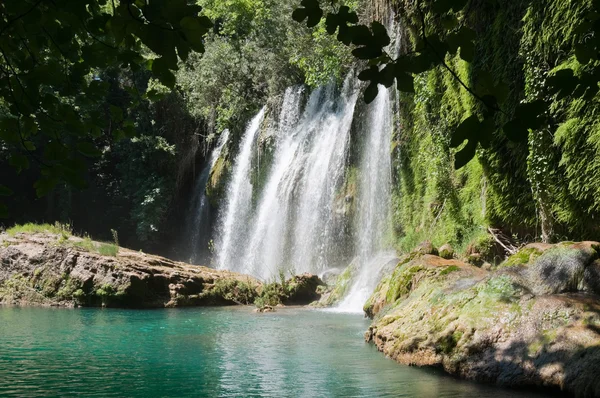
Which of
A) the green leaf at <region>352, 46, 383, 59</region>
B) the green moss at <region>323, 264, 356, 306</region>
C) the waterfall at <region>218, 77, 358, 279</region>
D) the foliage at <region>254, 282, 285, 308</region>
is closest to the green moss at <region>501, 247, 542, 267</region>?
the green leaf at <region>352, 46, 383, 59</region>

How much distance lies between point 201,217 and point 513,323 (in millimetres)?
20285

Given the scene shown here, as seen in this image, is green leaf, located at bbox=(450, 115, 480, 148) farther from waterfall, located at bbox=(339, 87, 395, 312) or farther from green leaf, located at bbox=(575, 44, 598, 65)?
waterfall, located at bbox=(339, 87, 395, 312)

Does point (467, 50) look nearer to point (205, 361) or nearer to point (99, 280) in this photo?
point (205, 361)

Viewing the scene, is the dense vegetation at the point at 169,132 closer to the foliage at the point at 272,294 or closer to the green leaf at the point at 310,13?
the foliage at the point at 272,294

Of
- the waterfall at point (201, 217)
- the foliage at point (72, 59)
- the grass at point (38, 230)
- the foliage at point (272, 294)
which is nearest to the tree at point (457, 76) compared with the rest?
the foliage at point (72, 59)

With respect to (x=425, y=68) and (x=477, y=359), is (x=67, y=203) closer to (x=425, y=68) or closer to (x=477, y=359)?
(x=477, y=359)

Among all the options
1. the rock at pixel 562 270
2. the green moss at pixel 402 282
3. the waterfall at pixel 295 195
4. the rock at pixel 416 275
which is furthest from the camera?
the waterfall at pixel 295 195

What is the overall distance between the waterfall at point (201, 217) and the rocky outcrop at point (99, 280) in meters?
8.04

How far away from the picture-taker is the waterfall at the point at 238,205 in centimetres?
2208

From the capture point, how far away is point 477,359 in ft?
18.5

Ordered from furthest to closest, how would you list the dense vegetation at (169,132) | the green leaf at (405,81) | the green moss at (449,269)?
1. the dense vegetation at (169,132)
2. the green moss at (449,269)
3. the green leaf at (405,81)

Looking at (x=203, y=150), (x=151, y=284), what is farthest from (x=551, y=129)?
(x=203, y=150)

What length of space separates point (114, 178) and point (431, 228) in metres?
18.8

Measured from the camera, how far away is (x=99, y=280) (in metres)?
14.4
